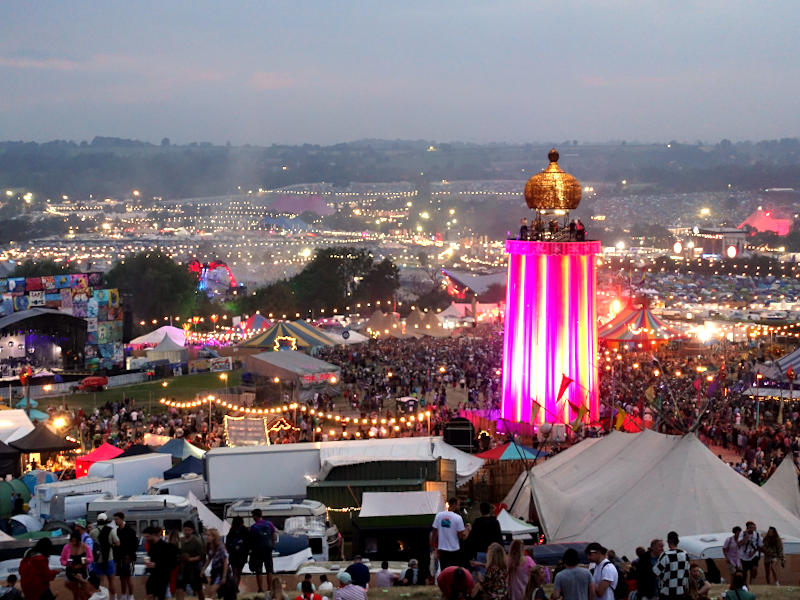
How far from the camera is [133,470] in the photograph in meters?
16.9

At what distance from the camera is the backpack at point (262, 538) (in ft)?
32.8

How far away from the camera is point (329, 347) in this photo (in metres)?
37.8

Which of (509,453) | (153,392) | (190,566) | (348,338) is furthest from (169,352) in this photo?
(190,566)

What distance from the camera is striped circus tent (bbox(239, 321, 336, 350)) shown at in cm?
3516

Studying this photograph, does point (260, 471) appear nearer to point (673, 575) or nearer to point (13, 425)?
point (13, 425)

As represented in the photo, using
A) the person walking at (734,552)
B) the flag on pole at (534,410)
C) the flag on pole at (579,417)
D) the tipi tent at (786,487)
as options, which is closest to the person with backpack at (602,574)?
the person walking at (734,552)

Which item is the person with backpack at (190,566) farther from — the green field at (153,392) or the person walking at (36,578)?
the green field at (153,392)

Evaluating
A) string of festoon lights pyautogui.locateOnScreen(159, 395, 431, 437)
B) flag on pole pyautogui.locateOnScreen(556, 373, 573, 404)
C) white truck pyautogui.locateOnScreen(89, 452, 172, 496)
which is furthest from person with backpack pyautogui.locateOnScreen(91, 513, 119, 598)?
string of festoon lights pyautogui.locateOnScreen(159, 395, 431, 437)

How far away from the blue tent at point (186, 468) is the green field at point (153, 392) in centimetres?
1221

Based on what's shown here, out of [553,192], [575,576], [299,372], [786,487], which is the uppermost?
Answer: [553,192]

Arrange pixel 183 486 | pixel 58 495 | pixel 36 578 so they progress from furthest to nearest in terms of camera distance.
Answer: pixel 183 486
pixel 58 495
pixel 36 578

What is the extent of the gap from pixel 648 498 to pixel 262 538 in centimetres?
471

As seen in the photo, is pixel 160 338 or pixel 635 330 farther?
pixel 160 338

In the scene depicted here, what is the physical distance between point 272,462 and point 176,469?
1.47 metres
